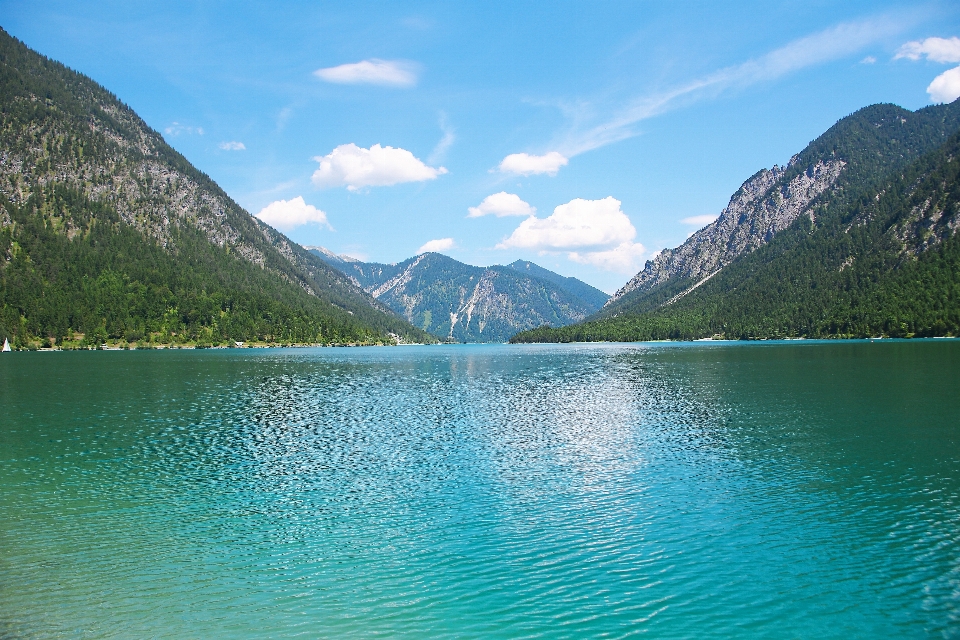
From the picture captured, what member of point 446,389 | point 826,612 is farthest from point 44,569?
point 446,389

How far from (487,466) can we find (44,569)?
22.6 meters

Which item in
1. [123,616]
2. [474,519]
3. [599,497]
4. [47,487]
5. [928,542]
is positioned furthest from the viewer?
[47,487]

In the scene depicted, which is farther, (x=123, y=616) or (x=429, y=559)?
(x=429, y=559)

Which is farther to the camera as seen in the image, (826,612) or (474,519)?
(474,519)

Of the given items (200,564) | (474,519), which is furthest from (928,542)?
(200,564)

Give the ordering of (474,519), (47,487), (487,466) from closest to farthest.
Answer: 1. (474,519)
2. (47,487)
3. (487,466)

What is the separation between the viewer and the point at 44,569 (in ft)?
66.4

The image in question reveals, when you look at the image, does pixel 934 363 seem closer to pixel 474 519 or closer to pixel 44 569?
pixel 474 519

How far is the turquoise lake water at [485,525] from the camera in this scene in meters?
16.9

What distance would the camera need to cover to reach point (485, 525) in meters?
25.0

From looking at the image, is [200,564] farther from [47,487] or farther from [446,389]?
[446,389]

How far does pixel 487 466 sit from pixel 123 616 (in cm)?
2235

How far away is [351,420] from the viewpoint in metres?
56.3

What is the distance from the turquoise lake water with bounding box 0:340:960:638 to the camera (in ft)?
55.5
